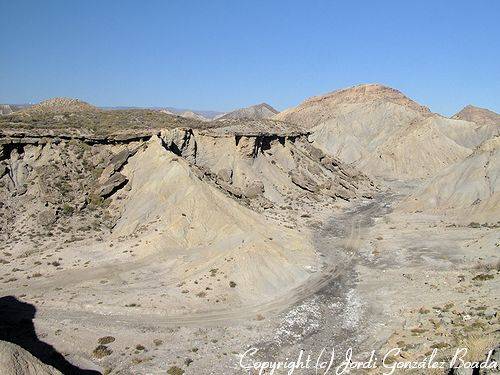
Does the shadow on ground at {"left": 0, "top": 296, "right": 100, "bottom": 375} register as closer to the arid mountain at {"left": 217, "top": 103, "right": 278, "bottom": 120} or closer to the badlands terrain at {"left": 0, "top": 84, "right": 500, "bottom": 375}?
the badlands terrain at {"left": 0, "top": 84, "right": 500, "bottom": 375}

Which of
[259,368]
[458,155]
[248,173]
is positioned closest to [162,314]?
[259,368]

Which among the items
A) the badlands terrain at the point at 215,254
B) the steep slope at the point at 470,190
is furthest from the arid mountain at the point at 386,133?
the badlands terrain at the point at 215,254

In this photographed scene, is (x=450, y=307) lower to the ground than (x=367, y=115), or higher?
lower

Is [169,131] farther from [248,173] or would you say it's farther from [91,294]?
[91,294]

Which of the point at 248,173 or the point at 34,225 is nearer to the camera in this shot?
the point at 34,225

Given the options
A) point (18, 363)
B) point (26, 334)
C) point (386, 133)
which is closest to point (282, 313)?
point (26, 334)

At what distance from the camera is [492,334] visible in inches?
858

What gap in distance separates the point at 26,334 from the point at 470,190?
51.1 metres

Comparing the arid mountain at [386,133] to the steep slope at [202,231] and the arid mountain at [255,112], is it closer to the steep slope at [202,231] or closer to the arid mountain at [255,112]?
the arid mountain at [255,112]

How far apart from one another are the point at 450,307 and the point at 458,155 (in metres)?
84.9

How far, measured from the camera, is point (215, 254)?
120ft

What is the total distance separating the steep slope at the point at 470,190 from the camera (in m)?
54.4

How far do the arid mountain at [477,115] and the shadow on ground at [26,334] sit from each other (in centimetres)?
14683

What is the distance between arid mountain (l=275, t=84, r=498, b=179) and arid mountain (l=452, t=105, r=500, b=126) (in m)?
20.4
